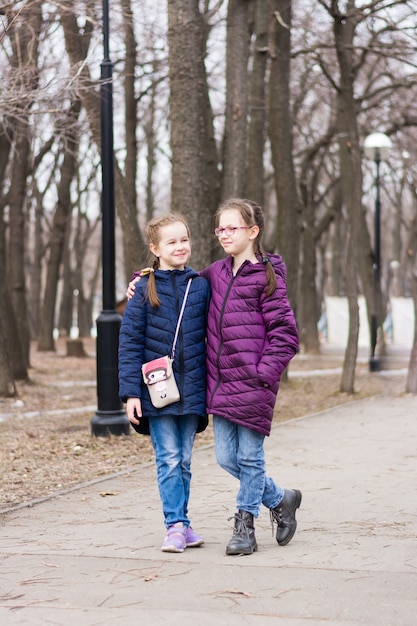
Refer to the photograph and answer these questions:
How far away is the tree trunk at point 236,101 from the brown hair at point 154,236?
9.35 meters

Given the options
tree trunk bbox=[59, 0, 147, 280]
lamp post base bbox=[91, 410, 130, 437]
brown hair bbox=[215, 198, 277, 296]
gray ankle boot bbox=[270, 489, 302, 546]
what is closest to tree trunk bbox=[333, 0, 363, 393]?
tree trunk bbox=[59, 0, 147, 280]

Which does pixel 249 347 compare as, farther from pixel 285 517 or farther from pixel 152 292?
pixel 285 517

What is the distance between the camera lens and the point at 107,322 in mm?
10766

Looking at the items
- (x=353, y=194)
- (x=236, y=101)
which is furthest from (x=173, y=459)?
(x=353, y=194)

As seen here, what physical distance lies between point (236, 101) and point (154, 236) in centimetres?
949

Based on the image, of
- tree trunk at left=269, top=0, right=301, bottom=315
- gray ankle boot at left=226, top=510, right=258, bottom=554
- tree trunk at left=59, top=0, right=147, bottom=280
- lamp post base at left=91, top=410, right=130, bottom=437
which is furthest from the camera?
tree trunk at left=269, top=0, right=301, bottom=315

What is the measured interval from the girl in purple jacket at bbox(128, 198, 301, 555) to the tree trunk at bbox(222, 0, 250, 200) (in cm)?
943

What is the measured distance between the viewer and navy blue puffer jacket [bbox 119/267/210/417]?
5789 millimetres

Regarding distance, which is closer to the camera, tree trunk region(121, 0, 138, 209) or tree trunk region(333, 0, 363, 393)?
tree trunk region(333, 0, 363, 393)

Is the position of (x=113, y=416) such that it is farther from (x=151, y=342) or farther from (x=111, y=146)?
(x=151, y=342)

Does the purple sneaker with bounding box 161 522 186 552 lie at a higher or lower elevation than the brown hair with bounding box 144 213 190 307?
lower

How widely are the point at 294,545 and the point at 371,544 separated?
40 centimetres

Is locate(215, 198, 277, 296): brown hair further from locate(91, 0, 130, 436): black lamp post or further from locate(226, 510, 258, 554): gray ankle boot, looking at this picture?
locate(91, 0, 130, 436): black lamp post

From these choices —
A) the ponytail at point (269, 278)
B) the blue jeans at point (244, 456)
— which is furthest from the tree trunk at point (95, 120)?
the blue jeans at point (244, 456)
